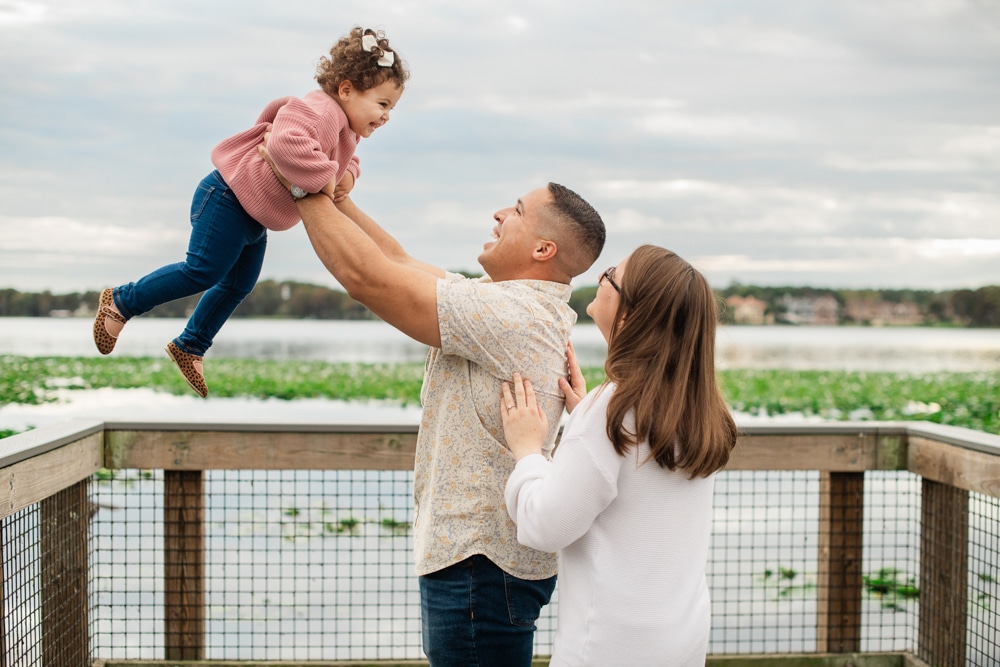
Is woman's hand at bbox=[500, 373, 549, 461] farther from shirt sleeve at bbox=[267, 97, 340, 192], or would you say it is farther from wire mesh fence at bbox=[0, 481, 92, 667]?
wire mesh fence at bbox=[0, 481, 92, 667]

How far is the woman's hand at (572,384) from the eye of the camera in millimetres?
1762

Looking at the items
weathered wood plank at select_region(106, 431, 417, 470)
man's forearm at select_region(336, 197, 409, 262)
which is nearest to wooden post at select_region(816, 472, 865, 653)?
weathered wood plank at select_region(106, 431, 417, 470)

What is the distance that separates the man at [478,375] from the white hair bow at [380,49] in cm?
35

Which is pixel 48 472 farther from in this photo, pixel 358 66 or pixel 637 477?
pixel 637 477

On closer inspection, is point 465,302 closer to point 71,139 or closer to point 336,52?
point 336,52

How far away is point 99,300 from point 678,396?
1.26 meters

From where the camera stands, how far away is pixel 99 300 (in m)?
1.91

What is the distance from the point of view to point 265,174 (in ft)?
5.70

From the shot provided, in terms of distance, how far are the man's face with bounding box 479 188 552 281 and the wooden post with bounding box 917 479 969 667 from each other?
1.79 meters

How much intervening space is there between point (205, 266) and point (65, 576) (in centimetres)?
114

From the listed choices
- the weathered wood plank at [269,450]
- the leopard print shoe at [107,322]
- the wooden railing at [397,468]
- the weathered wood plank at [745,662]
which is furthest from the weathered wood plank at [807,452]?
the leopard print shoe at [107,322]

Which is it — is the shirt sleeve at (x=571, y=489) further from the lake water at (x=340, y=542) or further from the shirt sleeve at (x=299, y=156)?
the shirt sleeve at (x=299, y=156)

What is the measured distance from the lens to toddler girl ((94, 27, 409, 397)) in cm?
173

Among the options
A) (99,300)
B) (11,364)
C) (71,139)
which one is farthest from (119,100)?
(11,364)
